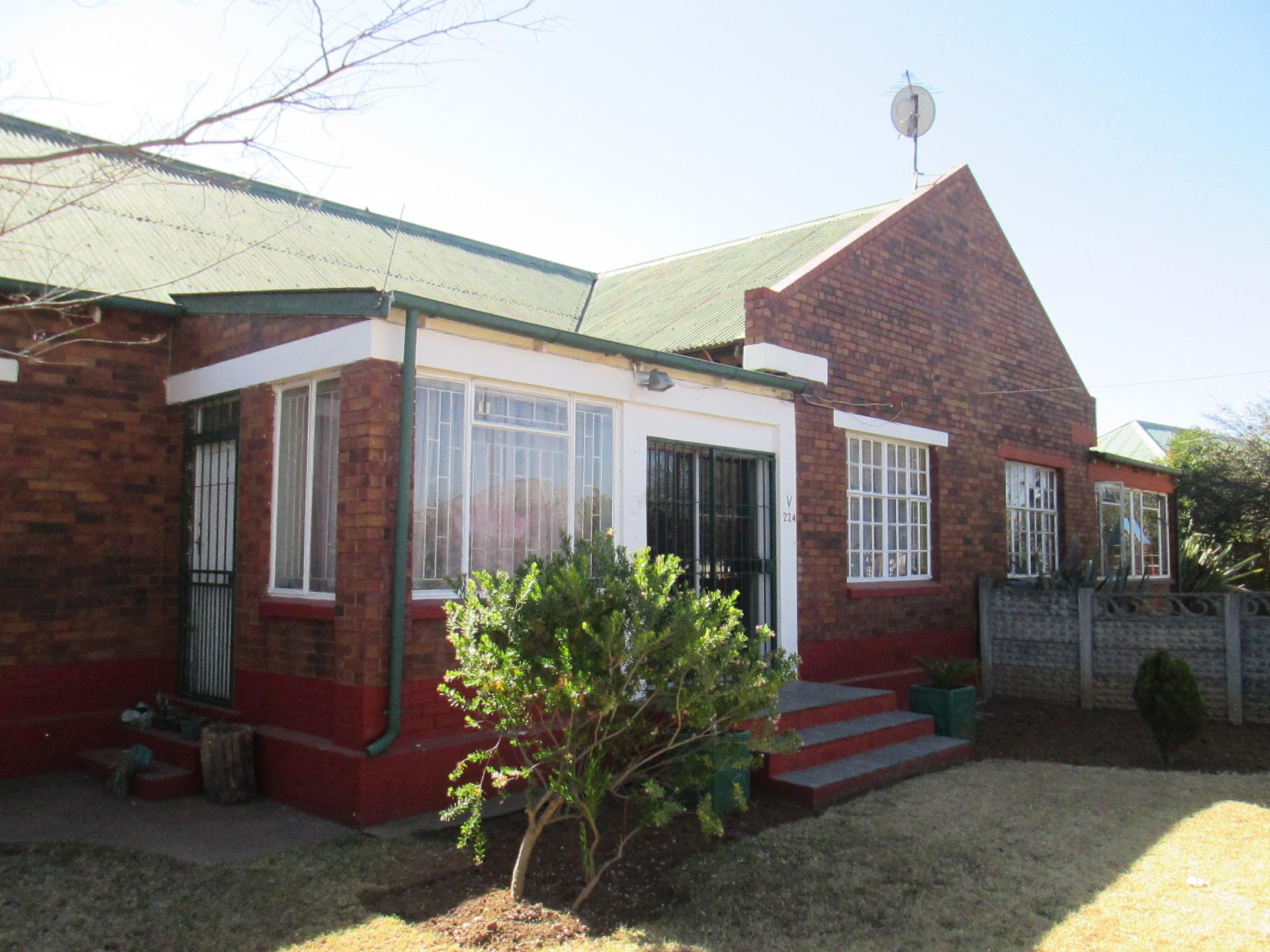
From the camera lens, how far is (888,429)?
441 inches

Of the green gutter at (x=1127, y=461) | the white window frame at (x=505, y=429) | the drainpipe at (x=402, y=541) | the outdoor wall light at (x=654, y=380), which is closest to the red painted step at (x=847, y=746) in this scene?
the white window frame at (x=505, y=429)

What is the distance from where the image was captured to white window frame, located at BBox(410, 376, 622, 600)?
6844 mm

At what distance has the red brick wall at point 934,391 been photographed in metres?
10.2

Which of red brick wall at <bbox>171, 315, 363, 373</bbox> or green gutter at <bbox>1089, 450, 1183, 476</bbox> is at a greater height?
red brick wall at <bbox>171, 315, 363, 373</bbox>

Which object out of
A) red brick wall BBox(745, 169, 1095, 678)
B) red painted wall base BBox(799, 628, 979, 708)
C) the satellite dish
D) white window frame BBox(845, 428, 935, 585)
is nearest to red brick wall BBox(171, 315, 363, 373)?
red brick wall BBox(745, 169, 1095, 678)

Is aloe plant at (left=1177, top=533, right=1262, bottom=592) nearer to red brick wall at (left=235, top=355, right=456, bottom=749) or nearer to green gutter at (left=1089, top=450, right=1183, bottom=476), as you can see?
green gutter at (left=1089, top=450, right=1183, bottom=476)

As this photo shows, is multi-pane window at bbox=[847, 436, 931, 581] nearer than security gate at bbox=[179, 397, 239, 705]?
No

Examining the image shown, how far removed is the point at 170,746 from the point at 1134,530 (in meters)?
14.9

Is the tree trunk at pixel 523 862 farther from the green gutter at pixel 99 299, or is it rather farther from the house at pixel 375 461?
the green gutter at pixel 99 299

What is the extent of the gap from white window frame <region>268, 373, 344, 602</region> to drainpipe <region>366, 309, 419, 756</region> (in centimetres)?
63

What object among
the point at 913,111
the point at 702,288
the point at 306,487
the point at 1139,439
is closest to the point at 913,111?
the point at 913,111

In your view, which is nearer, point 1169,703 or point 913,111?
point 1169,703

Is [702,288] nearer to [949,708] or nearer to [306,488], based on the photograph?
[949,708]

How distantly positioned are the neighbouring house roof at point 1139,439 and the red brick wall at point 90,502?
29337 mm
